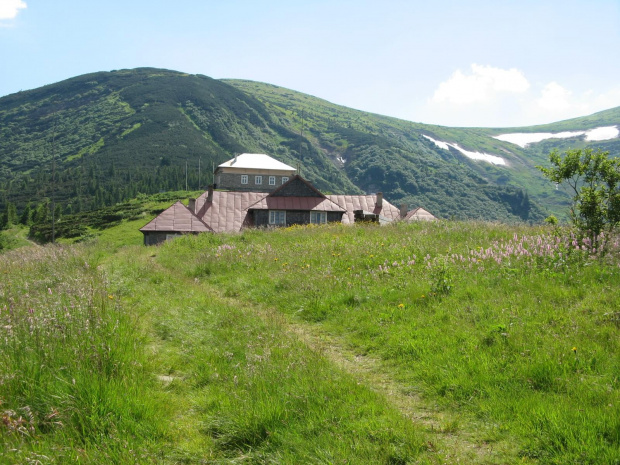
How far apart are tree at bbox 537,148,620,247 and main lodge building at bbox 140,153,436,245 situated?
1336 inches

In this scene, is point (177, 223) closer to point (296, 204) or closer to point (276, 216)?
point (276, 216)

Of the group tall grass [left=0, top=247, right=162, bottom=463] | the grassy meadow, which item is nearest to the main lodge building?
the grassy meadow

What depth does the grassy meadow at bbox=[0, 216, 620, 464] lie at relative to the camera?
12.6 ft

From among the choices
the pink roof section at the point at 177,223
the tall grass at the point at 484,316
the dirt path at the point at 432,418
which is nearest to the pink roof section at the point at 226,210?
the pink roof section at the point at 177,223

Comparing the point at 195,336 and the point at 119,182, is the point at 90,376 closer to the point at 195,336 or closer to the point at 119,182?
the point at 195,336

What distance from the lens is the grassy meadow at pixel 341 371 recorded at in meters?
3.85

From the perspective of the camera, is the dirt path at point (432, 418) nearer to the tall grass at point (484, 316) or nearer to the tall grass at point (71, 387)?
the tall grass at point (484, 316)

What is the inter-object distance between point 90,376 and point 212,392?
4.23 ft

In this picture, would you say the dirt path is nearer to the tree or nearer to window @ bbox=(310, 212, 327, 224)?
the tree

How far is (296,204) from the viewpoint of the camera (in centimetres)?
4628

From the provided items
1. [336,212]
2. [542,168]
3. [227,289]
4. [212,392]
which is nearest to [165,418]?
[212,392]

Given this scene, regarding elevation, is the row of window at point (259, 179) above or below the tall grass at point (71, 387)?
above

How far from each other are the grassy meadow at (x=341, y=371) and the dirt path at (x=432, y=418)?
0.02 metres

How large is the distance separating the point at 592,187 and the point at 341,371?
26.6ft
